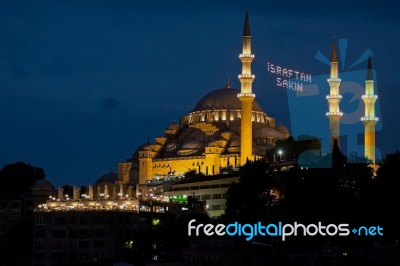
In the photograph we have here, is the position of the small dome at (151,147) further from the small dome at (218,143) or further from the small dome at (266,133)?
the small dome at (266,133)

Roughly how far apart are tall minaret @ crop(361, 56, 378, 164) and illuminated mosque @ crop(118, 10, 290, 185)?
7918 mm

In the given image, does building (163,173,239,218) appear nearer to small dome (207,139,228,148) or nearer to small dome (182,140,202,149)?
small dome (207,139,228,148)

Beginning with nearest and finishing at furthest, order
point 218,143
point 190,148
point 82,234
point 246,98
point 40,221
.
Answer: point 82,234 → point 40,221 → point 246,98 → point 218,143 → point 190,148

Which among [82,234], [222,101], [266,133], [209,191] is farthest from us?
[222,101]

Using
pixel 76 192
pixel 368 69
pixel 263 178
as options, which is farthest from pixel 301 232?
pixel 368 69

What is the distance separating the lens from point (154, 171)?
334 feet

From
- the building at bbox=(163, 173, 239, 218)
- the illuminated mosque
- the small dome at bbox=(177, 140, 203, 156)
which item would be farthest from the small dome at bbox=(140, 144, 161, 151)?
the building at bbox=(163, 173, 239, 218)

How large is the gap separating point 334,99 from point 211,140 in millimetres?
13441

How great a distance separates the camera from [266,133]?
101 metres

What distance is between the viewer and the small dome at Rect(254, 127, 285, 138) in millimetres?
100750

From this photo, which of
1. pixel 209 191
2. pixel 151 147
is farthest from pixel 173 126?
pixel 209 191

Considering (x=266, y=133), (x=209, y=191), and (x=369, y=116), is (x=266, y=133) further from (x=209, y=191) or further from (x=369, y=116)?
(x=209, y=191)

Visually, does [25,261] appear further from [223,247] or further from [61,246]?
[223,247]

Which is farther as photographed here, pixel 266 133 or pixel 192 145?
pixel 266 133
